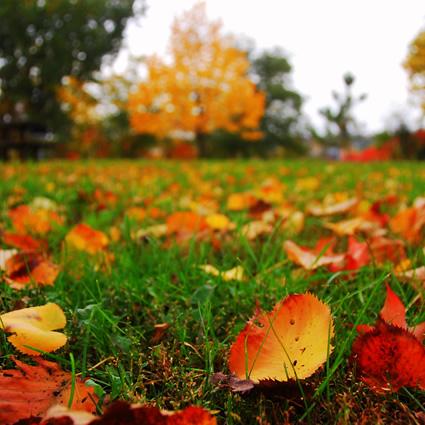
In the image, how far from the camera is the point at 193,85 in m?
17.5

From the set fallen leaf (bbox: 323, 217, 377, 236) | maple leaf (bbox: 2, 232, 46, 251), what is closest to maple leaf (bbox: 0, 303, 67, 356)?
maple leaf (bbox: 2, 232, 46, 251)

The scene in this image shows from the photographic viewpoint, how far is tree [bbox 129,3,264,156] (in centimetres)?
1731

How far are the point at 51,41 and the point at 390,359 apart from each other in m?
20.7

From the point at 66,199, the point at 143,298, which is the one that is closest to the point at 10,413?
the point at 143,298

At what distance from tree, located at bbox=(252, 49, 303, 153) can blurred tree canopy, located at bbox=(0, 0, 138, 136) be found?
35.4 ft

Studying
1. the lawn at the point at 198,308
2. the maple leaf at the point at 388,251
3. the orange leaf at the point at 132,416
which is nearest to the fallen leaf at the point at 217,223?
the lawn at the point at 198,308

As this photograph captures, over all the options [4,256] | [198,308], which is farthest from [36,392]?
[4,256]

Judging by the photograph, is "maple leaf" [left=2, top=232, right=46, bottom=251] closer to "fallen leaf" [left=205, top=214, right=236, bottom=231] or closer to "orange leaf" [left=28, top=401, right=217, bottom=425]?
"fallen leaf" [left=205, top=214, right=236, bottom=231]

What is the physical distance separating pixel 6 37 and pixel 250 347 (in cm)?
2135

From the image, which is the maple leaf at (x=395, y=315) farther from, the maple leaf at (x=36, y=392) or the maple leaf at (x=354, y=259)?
the maple leaf at (x=36, y=392)

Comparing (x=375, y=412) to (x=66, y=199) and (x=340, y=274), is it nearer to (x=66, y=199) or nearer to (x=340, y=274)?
(x=340, y=274)

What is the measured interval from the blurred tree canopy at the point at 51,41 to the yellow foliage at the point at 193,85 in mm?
3373

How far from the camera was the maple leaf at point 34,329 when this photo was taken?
2.04 feet

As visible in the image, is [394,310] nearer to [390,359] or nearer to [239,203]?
[390,359]
